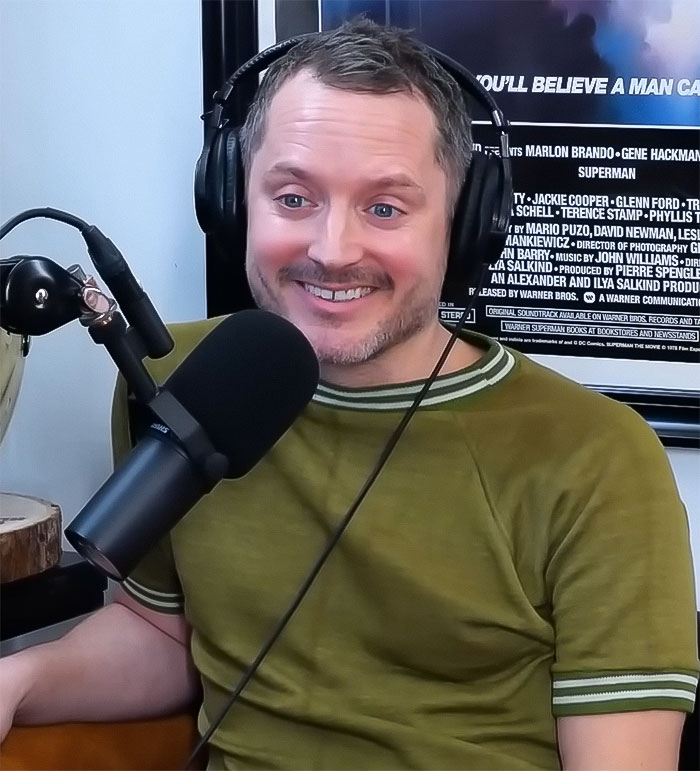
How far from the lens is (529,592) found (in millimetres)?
1086

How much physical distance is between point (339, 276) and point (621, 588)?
392 mm

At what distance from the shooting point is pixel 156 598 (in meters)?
1.28

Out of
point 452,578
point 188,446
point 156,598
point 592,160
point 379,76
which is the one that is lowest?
point 156,598

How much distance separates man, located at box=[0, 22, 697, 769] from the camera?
3.38 ft

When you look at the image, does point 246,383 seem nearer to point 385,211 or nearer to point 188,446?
point 188,446

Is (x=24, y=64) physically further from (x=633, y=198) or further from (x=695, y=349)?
(x=695, y=349)

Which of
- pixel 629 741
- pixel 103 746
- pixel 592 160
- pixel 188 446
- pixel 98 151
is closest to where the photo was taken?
pixel 188 446

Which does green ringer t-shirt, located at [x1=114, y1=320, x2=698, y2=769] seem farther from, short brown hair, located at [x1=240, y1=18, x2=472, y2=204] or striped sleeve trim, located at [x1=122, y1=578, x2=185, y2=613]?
short brown hair, located at [x1=240, y1=18, x2=472, y2=204]

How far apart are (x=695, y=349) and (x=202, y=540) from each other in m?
0.64

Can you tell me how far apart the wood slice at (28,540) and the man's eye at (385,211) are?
1.99 feet

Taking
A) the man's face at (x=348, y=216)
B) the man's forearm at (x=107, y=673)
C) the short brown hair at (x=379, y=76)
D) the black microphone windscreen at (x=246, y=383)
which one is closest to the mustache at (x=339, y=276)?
the man's face at (x=348, y=216)

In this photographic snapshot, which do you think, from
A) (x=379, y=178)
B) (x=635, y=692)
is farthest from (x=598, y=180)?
(x=635, y=692)

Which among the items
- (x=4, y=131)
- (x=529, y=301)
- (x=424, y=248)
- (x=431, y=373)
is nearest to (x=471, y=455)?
(x=431, y=373)

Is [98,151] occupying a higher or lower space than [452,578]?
higher
